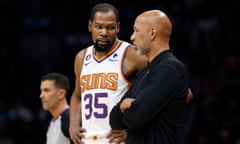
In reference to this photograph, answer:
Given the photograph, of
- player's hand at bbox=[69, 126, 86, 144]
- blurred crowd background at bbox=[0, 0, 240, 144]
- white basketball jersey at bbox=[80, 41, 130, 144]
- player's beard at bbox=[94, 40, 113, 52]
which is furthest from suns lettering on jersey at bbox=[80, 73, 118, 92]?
blurred crowd background at bbox=[0, 0, 240, 144]

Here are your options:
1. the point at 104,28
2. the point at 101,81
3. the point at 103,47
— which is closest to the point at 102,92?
the point at 101,81

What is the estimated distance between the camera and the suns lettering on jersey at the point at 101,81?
4.09 m

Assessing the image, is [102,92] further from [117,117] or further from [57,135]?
[57,135]

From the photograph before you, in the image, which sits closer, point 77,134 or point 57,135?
point 77,134

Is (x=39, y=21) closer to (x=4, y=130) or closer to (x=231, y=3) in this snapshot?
(x=4, y=130)

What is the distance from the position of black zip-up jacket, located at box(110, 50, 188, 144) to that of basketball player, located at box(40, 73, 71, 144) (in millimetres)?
1535

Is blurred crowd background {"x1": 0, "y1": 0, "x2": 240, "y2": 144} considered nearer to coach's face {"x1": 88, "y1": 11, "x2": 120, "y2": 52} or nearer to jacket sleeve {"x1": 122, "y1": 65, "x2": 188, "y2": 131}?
coach's face {"x1": 88, "y1": 11, "x2": 120, "y2": 52}

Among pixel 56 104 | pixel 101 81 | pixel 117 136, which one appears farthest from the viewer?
pixel 56 104

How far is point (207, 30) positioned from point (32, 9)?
129 inches

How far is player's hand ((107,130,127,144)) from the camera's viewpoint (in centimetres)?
400

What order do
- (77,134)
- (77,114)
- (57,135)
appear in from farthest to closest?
(57,135) → (77,114) → (77,134)

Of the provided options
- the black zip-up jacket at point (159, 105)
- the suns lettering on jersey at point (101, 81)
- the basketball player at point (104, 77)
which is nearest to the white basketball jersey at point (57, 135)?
the basketball player at point (104, 77)

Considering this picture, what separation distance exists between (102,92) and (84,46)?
211 inches

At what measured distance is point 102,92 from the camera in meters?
4.09
